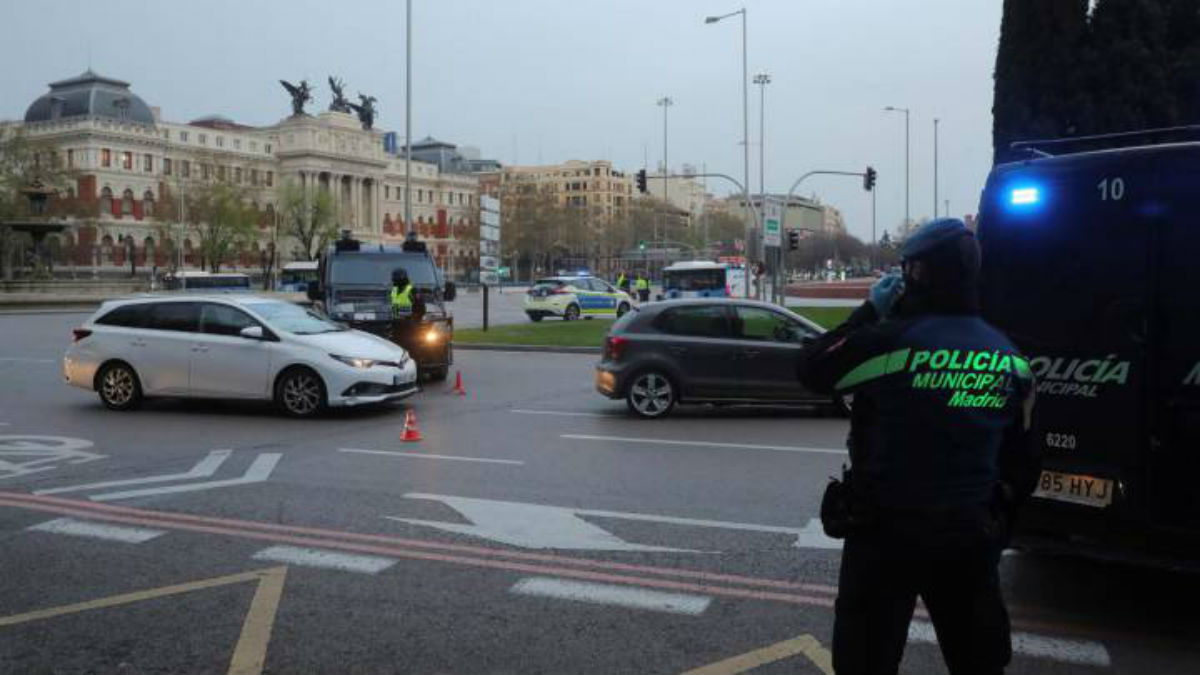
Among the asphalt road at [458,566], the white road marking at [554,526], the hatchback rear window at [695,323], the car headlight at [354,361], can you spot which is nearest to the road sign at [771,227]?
the hatchback rear window at [695,323]

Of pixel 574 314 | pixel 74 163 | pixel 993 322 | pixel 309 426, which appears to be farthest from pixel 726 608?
pixel 74 163

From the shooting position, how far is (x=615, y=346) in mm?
12812

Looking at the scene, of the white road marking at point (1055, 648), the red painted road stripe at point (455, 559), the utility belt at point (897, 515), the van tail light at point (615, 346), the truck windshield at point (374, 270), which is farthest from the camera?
the truck windshield at point (374, 270)

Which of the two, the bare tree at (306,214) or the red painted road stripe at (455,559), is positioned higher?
the bare tree at (306,214)

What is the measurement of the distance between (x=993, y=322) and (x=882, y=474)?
273 centimetres

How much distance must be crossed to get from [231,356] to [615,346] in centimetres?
478

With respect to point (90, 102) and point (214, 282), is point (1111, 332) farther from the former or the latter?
point (90, 102)

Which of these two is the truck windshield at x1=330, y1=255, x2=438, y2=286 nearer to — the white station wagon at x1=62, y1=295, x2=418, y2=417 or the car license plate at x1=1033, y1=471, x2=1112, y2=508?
the white station wagon at x1=62, y1=295, x2=418, y2=417

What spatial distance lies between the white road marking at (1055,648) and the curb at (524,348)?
1777 cm

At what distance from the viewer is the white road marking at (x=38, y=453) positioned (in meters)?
9.27

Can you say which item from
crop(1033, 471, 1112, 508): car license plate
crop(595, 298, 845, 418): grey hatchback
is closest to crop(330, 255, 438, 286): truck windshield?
crop(595, 298, 845, 418): grey hatchback

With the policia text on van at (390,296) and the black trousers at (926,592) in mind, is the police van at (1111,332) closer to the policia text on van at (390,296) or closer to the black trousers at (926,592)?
the black trousers at (926,592)

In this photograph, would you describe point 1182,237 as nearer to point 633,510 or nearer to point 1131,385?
point 1131,385

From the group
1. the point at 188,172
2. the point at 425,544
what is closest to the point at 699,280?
the point at 425,544
